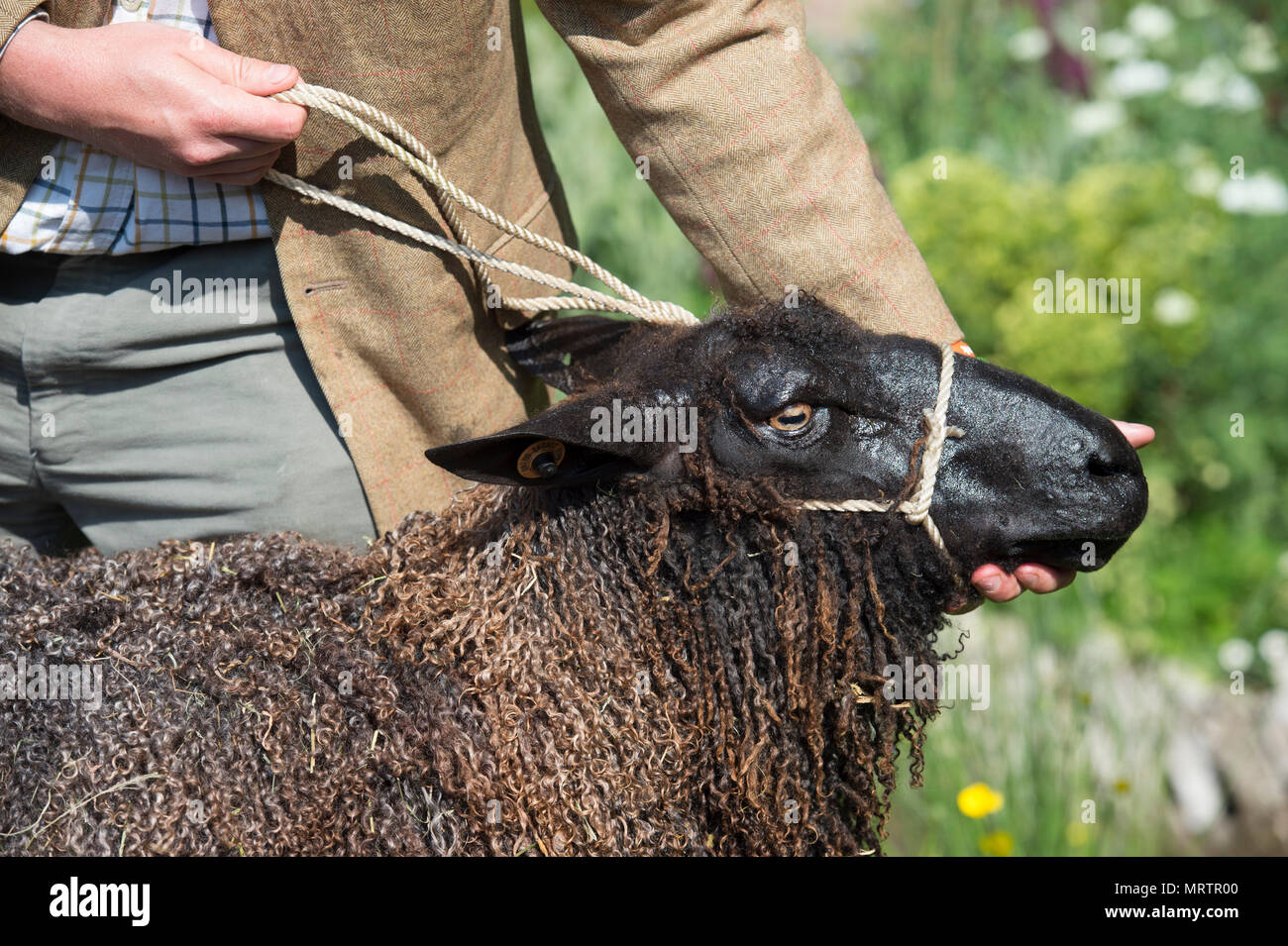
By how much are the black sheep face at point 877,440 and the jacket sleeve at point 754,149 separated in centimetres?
20

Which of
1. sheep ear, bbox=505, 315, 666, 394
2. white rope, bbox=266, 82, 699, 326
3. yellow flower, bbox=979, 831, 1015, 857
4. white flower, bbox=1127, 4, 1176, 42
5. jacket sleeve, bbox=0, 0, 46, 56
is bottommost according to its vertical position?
yellow flower, bbox=979, 831, 1015, 857

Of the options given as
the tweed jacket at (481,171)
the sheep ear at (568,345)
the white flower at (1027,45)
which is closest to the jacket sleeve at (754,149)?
the tweed jacket at (481,171)

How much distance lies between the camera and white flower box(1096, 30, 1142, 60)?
6312 millimetres

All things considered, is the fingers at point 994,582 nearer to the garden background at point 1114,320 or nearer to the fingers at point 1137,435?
the fingers at point 1137,435

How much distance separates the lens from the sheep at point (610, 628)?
1.89 metres

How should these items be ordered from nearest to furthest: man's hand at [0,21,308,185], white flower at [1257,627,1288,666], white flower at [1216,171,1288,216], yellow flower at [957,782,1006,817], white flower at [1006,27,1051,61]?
1. man's hand at [0,21,308,185]
2. yellow flower at [957,782,1006,817]
3. white flower at [1257,627,1288,666]
4. white flower at [1216,171,1288,216]
5. white flower at [1006,27,1051,61]

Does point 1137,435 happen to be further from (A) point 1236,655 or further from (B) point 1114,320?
(B) point 1114,320

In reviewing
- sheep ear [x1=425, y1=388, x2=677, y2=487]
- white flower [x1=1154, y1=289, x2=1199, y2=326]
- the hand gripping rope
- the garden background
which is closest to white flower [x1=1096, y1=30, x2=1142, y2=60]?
the garden background

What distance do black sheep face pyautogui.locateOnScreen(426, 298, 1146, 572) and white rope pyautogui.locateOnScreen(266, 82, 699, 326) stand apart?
0.27 meters

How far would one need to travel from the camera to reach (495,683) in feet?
6.46

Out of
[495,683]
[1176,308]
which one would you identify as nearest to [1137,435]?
[495,683]

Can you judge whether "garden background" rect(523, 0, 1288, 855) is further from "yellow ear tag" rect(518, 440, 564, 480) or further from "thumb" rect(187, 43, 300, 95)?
"thumb" rect(187, 43, 300, 95)

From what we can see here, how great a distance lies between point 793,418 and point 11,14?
152cm

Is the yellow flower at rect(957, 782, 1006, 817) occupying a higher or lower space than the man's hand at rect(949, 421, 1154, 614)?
lower
